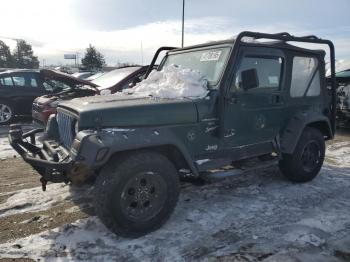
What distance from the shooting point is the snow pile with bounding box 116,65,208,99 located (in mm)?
4418

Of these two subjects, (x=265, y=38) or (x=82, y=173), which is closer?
(x=82, y=173)

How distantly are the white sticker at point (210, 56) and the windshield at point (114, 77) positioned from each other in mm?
5016

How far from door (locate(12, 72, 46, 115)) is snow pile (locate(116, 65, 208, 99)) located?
6771 millimetres

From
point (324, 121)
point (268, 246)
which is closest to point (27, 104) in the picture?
point (324, 121)

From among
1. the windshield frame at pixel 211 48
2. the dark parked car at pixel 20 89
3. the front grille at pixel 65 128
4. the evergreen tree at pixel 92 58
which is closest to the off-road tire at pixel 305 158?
the windshield frame at pixel 211 48

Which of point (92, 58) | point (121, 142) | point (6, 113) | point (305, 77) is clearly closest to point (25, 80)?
point (6, 113)

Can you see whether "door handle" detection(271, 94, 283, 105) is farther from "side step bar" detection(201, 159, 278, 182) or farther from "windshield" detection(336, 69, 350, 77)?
"windshield" detection(336, 69, 350, 77)

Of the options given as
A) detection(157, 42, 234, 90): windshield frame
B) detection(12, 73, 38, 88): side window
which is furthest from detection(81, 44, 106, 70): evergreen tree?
detection(157, 42, 234, 90): windshield frame

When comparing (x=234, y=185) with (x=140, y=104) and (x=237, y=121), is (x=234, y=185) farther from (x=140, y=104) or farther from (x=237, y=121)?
(x=140, y=104)

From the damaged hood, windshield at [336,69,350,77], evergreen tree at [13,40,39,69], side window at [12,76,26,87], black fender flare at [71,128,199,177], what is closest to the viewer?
black fender flare at [71,128,199,177]

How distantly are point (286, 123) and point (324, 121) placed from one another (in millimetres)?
804

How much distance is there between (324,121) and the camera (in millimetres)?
5777

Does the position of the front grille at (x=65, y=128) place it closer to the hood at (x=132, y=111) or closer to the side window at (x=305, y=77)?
the hood at (x=132, y=111)

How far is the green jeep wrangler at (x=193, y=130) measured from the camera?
3699 mm
